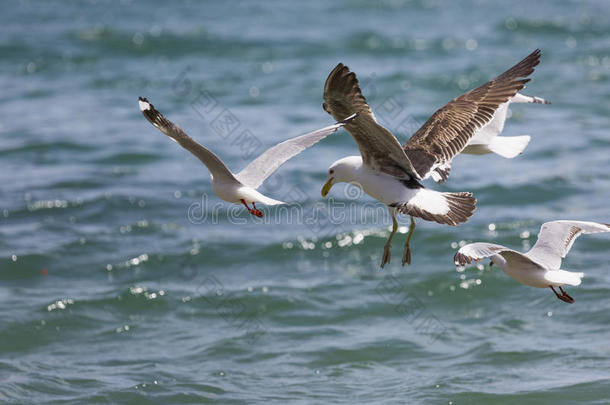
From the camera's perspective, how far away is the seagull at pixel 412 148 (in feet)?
19.3

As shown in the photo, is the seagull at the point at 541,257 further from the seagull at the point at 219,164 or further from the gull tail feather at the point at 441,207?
the seagull at the point at 219,164

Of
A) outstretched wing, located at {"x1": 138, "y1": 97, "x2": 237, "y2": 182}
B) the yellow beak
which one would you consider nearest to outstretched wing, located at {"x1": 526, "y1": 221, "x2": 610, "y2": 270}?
the yellow beak

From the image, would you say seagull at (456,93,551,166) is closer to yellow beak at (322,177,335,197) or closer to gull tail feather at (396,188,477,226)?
gull tail feather at (396,188,477,226)

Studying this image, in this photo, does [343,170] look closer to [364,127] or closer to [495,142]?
[364,127]

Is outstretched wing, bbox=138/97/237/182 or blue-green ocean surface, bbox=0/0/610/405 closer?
outstretched wing, bbox=138/97/237/182

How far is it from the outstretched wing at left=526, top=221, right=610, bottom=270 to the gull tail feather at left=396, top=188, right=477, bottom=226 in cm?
71

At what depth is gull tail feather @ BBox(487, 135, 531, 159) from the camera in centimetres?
754

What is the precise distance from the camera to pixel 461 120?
23.8 feet

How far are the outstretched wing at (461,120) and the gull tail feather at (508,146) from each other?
403 mm

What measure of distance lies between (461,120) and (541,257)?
4.91 ft

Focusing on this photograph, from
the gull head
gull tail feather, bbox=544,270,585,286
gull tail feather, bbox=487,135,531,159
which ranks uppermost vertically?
gull tail feather, bbox=487,135,531,159

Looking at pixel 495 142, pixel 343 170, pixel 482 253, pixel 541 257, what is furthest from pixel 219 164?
pixel 495 142

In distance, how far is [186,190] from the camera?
1291 cm

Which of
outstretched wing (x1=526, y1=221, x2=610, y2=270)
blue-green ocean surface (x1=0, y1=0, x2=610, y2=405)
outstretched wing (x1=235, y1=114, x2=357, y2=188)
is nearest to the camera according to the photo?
outstretched wing (x1=235, y1=114, x2=357, y2=188)
